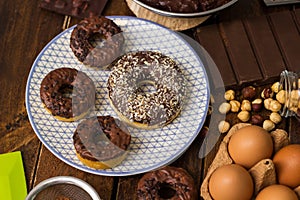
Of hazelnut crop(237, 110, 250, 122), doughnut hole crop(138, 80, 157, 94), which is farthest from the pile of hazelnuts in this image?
doughnut hole crop(138, 80, 157, 94)

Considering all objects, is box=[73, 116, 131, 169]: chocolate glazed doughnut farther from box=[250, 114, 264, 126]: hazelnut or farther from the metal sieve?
box=[250, 114, 264, 126]: hazelnut

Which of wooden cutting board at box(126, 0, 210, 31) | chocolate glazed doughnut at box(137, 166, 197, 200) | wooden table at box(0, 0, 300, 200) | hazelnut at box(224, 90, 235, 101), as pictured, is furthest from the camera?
wooden cutting board at box(126, 0, 210, 31)

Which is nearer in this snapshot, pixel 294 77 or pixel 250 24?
pixel 294 77

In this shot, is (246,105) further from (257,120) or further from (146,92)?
(146,92)

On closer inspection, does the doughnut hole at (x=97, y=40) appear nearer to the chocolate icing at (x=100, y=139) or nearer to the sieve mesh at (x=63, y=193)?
the chocolate icing at (x=100, y=139)

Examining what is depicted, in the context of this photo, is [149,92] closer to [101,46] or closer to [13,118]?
[101,46]

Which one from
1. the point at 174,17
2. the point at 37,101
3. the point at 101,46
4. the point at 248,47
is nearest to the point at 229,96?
the point at 248,47
